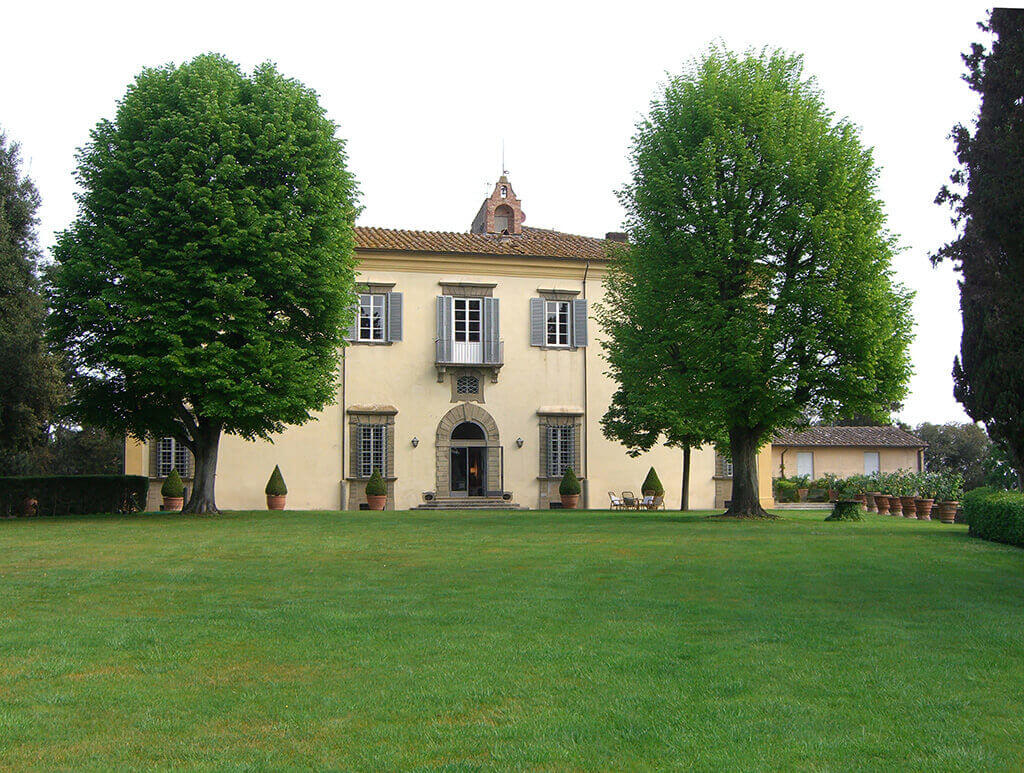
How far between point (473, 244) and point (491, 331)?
3395mm

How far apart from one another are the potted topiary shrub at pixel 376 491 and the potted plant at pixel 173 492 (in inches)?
242

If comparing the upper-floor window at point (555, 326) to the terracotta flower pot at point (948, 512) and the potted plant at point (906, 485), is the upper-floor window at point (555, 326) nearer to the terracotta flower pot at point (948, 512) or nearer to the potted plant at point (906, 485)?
the potted plant at point (906, 485)

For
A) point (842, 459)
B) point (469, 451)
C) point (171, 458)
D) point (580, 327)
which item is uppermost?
point (580, 327)

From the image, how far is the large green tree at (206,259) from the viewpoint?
74.8 ft

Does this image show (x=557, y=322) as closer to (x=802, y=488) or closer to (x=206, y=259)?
(x=206, y=259)

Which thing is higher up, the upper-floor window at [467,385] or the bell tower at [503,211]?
the bell tower at [503,211]

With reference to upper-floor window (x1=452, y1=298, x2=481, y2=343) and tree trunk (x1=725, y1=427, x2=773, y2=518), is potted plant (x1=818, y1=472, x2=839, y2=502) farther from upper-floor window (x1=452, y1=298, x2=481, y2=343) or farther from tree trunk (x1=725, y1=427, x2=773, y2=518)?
tree trunk (x1=725, y1=427, x2=773, y2=518)

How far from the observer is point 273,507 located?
104ft

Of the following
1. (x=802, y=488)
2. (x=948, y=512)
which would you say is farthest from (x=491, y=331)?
(x=802, y=488)

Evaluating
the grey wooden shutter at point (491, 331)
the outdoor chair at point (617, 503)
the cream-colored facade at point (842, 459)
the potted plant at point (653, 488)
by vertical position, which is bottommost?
the outdoor chair at point (617, 503)

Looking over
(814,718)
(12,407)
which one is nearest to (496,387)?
(12,407)

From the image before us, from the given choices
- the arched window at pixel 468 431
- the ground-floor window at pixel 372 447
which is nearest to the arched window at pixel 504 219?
the arched window at pixel 468 431

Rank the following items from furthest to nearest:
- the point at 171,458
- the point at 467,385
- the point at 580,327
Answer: the point at 580,327
the point at 467,385
the point at 171,458

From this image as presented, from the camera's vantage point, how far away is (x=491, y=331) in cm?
3400
